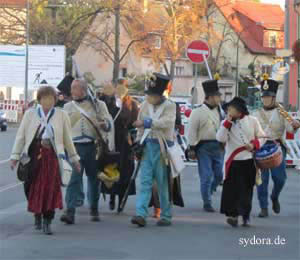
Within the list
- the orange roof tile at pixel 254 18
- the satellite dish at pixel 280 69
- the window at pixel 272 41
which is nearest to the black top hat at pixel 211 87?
the satellite dish at pixel 280 69

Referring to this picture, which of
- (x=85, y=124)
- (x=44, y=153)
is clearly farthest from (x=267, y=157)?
(x=44, y=153)

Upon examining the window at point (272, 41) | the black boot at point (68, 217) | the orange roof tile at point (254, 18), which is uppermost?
the orange roof tile at point (254, 18)

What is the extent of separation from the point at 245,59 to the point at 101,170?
227 feet

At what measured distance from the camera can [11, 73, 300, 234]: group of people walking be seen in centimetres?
917

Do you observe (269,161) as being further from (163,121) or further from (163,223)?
(163,223)

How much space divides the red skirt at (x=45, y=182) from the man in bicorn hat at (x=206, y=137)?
306cm

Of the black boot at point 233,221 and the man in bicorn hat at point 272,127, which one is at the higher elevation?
the man in bicorn hat at point 272,127

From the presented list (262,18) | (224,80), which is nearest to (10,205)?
(224,80)

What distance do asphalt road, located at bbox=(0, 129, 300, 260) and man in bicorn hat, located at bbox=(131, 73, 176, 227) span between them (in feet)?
1.38

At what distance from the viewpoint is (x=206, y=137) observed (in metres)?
11.9

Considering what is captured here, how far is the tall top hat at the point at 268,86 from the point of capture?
11.0 m

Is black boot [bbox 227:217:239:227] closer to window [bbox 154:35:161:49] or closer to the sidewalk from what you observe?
the sidewalk

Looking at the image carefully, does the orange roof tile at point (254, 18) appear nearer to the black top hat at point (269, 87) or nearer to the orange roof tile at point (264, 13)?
the orange roof tile at point (264, 13)

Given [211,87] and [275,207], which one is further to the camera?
[211,87]
